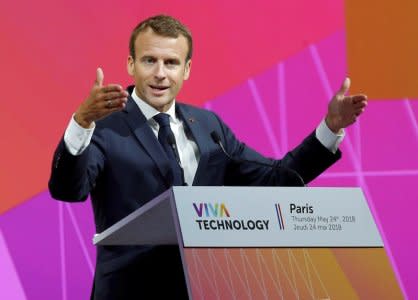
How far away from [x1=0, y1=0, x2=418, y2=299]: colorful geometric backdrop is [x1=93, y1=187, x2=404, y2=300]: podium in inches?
57.7

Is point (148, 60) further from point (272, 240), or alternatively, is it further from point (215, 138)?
point (272, 240)

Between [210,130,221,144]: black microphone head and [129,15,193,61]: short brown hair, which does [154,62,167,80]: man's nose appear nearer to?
[129,15,193,61]: short brown hair

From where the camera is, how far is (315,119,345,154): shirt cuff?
286 centimetres

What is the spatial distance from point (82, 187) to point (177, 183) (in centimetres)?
35

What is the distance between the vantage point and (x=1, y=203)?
11.8ft

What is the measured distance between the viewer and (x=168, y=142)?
280 cm

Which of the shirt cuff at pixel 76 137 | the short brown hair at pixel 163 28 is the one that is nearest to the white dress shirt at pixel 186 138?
the short brown hair at pixel 163 28

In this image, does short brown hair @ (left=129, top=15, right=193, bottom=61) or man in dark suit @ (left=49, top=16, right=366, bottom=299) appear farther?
short brown hair @ (left=129, top=15, right=193, bottom=61)

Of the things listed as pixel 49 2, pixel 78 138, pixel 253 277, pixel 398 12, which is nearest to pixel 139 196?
pixel 78 138

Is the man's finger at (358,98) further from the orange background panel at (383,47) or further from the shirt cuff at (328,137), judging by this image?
the orange background panel at (383,47)

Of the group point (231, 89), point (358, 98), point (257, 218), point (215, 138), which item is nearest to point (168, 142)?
point (215, 138)

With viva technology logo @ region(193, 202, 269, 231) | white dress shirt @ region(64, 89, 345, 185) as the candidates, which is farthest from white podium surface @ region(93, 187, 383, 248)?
white dress shirt @ region(64, 89, 345, 185)

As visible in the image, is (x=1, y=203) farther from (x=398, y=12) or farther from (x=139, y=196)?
(x=398, y=12)

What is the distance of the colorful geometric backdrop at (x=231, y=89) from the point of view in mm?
3652
